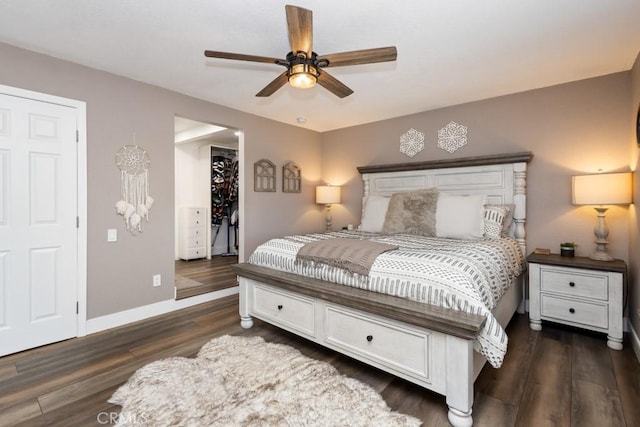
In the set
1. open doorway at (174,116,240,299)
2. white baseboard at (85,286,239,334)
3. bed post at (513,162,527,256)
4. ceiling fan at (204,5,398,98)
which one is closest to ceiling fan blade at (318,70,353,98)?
ceiling fan at (204,5,398,98)

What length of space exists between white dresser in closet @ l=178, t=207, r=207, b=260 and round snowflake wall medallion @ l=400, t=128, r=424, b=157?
4271 mm

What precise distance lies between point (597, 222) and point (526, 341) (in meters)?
1.40

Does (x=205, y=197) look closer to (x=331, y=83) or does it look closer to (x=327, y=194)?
(x=327, y=194)

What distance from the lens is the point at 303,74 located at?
1967 millimetres

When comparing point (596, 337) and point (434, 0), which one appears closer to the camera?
point (434, 0)

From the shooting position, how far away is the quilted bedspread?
166 cm

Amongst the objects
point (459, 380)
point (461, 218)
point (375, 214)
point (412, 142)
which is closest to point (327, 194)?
point (375, 214)

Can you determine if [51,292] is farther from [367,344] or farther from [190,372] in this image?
[367,344]

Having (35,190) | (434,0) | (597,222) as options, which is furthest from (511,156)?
(35,190)

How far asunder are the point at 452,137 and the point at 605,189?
166cm

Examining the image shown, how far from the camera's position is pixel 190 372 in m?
2.09

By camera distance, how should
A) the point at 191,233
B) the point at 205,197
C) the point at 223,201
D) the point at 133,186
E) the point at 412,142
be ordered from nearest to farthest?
the point at 133,186, the point at 412,142, the point at 191,233, the point at 205,197, the point at 223,201

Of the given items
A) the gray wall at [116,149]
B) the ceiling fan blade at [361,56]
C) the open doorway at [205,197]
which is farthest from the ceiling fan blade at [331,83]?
the open doorway at [205,197]

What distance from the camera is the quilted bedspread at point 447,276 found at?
1662 millimetres
